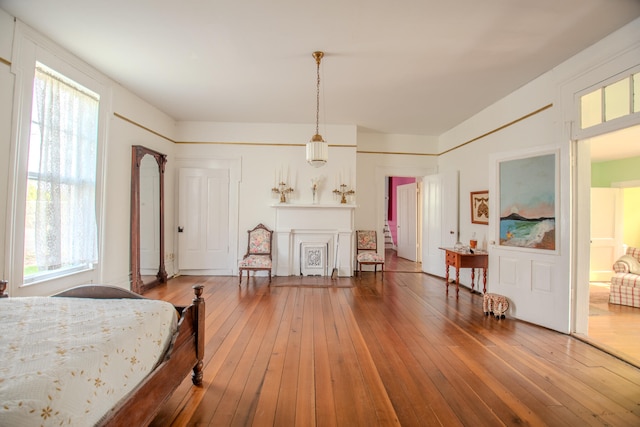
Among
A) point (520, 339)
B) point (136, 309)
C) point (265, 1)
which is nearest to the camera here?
point (136, 309)

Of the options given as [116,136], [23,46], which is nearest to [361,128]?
[116,136]

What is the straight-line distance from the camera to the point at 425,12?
7.72 ft

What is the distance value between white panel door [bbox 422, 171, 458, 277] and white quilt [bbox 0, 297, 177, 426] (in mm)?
4797

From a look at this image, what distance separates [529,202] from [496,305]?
1282mm

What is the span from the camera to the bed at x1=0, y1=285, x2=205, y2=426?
90 centimetres

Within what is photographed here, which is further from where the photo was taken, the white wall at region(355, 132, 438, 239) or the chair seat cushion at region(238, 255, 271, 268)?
the white wall at region(355, 132, 438, 239)

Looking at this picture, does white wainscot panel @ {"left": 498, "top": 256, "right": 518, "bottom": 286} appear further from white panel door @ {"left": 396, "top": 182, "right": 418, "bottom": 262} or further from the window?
white panel door @ {"left": 396, "top": 182, "right": 418, "bottom": 262}

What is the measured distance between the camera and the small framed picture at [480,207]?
438 centimetres

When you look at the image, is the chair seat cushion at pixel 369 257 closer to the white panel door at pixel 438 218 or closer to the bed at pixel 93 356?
the white panel door at pixel 438 218

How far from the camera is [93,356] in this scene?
1.12 meters

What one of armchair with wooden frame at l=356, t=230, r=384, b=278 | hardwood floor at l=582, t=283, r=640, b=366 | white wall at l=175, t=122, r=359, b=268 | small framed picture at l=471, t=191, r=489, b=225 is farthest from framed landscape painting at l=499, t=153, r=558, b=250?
white wall at l=175, t=122, r=359, b=268

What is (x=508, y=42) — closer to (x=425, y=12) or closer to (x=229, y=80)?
(x=425, y=12)

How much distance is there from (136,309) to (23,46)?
2813 millimetres

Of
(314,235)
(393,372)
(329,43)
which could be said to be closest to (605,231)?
(314,235)
